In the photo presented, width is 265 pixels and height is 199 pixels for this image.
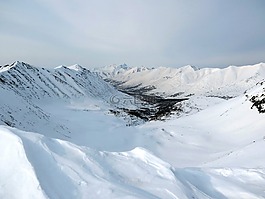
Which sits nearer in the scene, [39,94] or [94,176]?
[94,176]

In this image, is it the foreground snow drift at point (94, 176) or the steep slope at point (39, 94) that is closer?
the foreground snow drift at point (94, 176)

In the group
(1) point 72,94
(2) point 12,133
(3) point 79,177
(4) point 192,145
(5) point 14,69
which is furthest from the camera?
(1) point 72,94

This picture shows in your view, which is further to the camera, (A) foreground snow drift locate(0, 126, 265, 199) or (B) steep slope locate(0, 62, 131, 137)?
(B) steep slope locate(0, 62, 131, 137)

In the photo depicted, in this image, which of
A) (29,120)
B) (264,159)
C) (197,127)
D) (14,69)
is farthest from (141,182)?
(14,69)

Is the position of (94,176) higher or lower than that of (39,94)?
lower

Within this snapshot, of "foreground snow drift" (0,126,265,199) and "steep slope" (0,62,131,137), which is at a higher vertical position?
"steep slope" (0,62,131,137)

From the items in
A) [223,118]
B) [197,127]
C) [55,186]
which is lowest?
[55,186]

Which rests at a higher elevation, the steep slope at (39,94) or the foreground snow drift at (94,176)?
the steep slope at (39,94)

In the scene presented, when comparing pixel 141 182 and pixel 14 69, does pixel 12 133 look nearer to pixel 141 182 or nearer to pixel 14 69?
pixel 141 182
